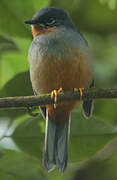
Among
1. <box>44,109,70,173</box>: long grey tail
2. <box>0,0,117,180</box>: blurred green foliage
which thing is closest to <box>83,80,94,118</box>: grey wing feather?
<box>0,0,117,180</box>: blurred green foliage

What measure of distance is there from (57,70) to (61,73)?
4cm

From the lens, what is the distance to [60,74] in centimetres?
370

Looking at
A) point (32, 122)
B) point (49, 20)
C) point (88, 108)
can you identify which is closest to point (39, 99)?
point (32, 122)

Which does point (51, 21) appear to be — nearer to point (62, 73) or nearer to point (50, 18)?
point (50, 18)

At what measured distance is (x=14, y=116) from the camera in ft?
10.7

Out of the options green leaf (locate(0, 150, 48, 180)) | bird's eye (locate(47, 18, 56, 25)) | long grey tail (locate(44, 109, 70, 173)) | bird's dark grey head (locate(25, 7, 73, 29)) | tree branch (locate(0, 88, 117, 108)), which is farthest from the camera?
bird's eye (locate(47, 18, 56, 25))

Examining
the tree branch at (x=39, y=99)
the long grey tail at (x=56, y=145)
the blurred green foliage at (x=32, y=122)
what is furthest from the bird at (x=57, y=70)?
the tree branch at (x=39, y=99)

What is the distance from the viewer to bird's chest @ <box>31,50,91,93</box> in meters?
3.69

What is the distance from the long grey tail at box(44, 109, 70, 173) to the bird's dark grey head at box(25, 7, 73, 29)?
35.1 inches

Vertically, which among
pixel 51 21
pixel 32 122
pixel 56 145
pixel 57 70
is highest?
pixel 51 21

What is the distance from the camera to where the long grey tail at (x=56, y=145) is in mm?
A: 3603

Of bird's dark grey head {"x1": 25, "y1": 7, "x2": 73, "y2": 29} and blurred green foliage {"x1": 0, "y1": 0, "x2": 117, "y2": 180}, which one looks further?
bird's dark grey head {"x1": 25, "y1": 7, "x2": 73, "y2": 29}

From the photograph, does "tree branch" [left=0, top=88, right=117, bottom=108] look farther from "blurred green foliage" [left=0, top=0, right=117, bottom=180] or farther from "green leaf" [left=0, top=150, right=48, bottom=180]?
"green leaf" [left=0, top=150, right=48, bottom=180]

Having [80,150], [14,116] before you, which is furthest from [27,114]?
[80,150]
